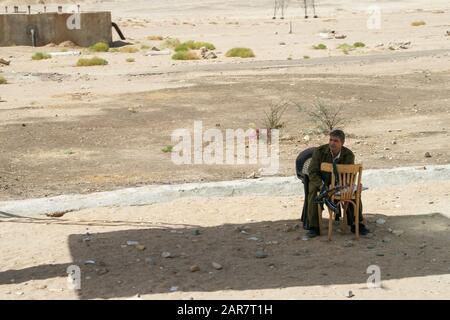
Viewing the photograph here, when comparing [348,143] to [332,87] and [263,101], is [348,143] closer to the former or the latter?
[263,101]

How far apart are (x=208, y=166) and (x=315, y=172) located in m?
4.87

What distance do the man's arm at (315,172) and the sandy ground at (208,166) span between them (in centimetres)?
62

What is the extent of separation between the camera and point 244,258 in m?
8.63

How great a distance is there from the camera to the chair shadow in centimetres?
788

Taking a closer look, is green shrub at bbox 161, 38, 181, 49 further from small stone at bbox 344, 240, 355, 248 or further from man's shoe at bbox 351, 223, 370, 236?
small stone at bbox 344, 240, 355, 248

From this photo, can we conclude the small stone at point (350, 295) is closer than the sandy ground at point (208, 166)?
Yes

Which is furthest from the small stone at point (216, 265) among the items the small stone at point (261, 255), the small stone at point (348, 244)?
the small stone at point (348, 244)

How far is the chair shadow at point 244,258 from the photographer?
7875mm

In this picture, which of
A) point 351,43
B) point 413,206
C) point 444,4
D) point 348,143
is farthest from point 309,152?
point 444,4

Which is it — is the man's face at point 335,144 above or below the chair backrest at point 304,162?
above

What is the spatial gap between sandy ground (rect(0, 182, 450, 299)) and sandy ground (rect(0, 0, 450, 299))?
2 cm

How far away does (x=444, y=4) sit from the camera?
78.4 m

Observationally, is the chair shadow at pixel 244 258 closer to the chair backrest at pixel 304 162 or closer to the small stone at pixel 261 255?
the small stone at pixel 261 255

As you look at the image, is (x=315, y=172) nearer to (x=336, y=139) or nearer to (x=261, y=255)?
(x=336, y=139)
